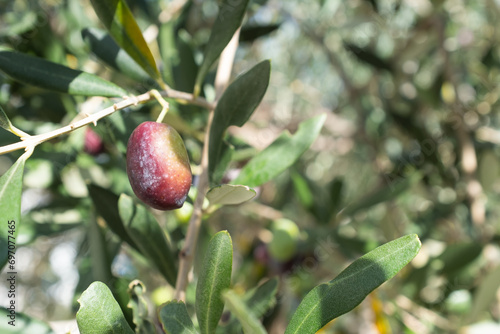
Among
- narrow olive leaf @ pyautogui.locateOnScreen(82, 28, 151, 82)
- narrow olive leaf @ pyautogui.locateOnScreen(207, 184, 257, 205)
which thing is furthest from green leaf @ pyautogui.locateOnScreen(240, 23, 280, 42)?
narrow olive leaf @ pyautogui.locateOnScreen(207, 184, 257, 205)

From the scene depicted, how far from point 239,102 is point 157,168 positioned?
19 centimetres

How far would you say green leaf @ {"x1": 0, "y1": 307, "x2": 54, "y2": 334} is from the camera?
0.67 m

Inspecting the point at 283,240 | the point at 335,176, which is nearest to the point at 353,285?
the point at 283,240

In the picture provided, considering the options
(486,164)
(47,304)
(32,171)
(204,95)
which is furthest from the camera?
(47,304)

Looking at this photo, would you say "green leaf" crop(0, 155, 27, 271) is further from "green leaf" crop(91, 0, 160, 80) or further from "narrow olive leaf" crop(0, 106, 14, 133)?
"green leaf" crop(91, 0, 160, 80)

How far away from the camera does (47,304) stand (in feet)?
11.6

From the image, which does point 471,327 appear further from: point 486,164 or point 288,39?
point 288,39

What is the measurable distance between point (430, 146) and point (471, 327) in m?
0.65

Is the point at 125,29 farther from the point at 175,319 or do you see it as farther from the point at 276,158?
the point at 175,319

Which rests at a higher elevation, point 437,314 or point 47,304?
point 437,314

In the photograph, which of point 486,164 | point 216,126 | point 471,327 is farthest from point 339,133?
point 216,126

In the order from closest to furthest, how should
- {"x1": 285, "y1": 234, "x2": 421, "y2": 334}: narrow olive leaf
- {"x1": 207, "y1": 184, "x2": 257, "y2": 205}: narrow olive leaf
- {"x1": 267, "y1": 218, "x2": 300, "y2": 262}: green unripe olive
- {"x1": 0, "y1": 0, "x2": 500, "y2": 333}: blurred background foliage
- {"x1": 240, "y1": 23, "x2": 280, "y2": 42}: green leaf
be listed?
{"x1": 285, "y1": 234, "x2": 421, "y2": 334}: narrow olive leaf, {"x1": 207, "y1": 184, "x2": 257, "y2": 205}: narrow olive leaf, {"x1": 0, "y1": 0, "x2": 500, "y2": 333}: blurred background foliage, {"x1": 240, "y1": 23, "x2": 280, "y2": 42}: green leaf, {"x1": 267, "y1": 218, "x2": 300, "y2": 262}: green unripe olive

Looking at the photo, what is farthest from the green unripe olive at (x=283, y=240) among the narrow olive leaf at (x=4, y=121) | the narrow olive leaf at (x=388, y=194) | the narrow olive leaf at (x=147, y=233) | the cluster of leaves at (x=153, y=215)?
the narrow olive leaf at (x=4, y=121)

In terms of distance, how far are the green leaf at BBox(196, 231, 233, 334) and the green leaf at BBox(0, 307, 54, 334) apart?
26 centimetres
